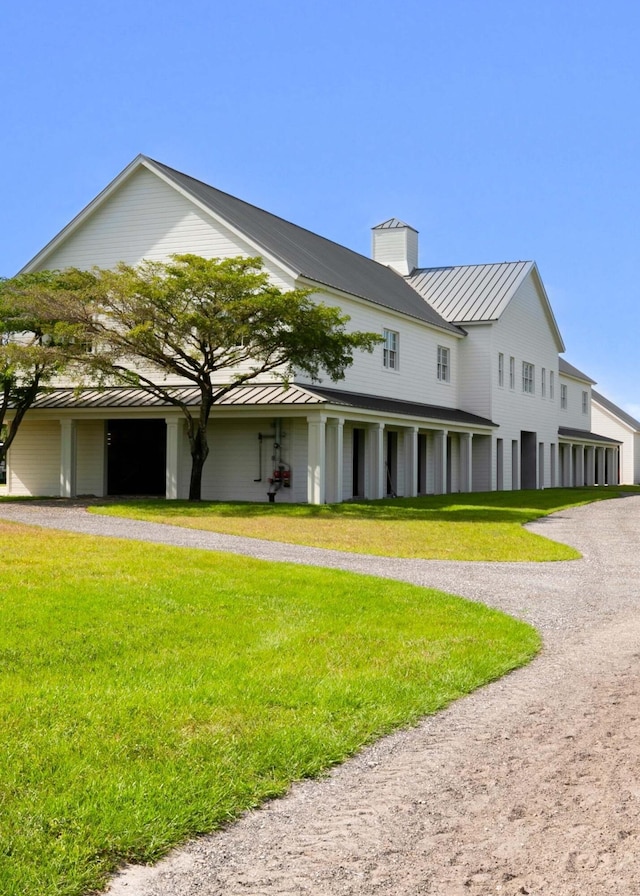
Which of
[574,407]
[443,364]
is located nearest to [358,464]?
[443,364]

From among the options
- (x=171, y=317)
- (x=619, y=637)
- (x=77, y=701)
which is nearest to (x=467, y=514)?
(x=171, y=317)

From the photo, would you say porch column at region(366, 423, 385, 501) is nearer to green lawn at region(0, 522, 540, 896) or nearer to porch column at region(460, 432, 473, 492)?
porch column at region(460, 432, 473, 492)

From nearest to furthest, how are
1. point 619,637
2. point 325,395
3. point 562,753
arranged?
point 562,753
point 619,637
point 325,395

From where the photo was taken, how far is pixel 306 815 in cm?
486

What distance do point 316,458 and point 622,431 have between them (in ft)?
161

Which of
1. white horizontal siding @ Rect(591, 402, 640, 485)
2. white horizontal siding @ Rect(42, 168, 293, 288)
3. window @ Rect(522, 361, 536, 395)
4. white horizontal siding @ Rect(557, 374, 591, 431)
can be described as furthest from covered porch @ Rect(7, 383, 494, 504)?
white horizontal siding @ Rect(591, 402, 640, 485)

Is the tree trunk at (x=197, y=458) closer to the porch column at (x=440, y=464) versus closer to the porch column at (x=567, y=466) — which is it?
the porch column at (x=440, y=464)

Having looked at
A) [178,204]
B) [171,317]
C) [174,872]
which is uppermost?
[178,204]

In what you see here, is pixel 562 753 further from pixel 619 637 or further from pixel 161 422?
pixel 161 422

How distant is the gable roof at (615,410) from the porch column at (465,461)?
34.4 m

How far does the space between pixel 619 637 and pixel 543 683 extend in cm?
205

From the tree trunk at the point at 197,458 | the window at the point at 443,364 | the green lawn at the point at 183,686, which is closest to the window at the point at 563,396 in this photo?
the window at the point at 443,364

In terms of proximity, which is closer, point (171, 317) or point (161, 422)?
point (171, 317)

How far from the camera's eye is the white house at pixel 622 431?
229 feet
